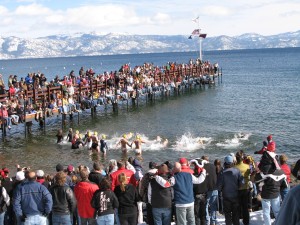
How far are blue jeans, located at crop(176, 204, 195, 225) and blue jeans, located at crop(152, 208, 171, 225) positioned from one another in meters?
0.20

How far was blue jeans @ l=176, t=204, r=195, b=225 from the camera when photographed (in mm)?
9172

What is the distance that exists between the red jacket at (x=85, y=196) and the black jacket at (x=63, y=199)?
232 mm

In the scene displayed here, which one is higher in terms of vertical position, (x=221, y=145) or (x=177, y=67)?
(x=177, y=67)

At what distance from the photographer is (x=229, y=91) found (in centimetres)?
6262

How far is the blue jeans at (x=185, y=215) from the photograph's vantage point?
9172 millimetres

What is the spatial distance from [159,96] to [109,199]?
155 feet

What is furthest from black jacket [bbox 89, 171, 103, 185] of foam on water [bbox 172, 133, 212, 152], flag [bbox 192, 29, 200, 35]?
flag [bbox 192, 29, 200, 35]

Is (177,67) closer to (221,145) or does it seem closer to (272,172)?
(221,145)

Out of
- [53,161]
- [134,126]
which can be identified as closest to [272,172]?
[53,161]

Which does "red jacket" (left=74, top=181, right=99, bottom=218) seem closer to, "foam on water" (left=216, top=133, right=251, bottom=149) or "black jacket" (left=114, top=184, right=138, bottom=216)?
"black jacket" (left=114, top=184, right=138, bottom=216)

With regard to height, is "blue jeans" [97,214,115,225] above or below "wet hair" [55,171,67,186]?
below

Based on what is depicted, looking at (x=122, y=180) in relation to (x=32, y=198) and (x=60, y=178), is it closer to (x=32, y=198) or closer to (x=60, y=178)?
(x=60, y=178)

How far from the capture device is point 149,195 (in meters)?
9.03

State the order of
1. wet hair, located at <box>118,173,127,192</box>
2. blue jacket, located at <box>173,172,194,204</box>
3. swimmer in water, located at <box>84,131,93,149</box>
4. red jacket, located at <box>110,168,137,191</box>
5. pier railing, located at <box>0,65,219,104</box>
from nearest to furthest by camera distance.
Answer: wet hair, located at <box>118,173,127,192</box>, blue jacket, located at <box>173,172,194,204</box>, red jacket, located at <box>110,168,137,191</box>, swimmer in water, located at <box>84,131,93,149</box>, pier railing, located at <box>0,65,219,104</box>
